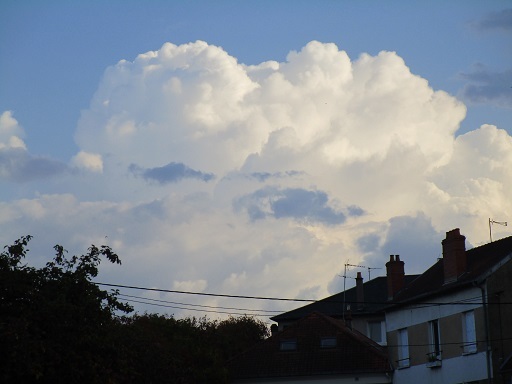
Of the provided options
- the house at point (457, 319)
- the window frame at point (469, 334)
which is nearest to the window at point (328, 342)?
the house at point (457, 319)

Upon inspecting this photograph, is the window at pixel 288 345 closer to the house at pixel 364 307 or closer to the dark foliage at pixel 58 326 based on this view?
the house at pixel 364 307

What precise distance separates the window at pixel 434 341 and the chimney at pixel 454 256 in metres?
2.23

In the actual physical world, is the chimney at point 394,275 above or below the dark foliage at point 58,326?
above

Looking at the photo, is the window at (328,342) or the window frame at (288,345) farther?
the window frame at (288,345)

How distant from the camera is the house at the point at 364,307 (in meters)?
64.9

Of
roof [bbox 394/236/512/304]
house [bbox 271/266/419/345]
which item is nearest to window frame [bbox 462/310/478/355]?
roof [bbox 394/236/512/304]

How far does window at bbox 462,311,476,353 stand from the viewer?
142ft

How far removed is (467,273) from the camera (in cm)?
4538

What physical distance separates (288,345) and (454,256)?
45.6 ft

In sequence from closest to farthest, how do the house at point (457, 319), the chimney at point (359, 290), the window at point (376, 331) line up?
the house at point (457, 319) < the window at point (376, 331) < the chimney at point (359, 290)

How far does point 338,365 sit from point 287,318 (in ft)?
67.2

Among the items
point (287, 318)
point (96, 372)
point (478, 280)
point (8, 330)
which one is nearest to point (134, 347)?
point (96, 372)

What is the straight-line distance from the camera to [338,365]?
54.4 meters

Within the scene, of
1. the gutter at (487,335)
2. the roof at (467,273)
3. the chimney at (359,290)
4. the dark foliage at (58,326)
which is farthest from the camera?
the chimney at (359,290)
